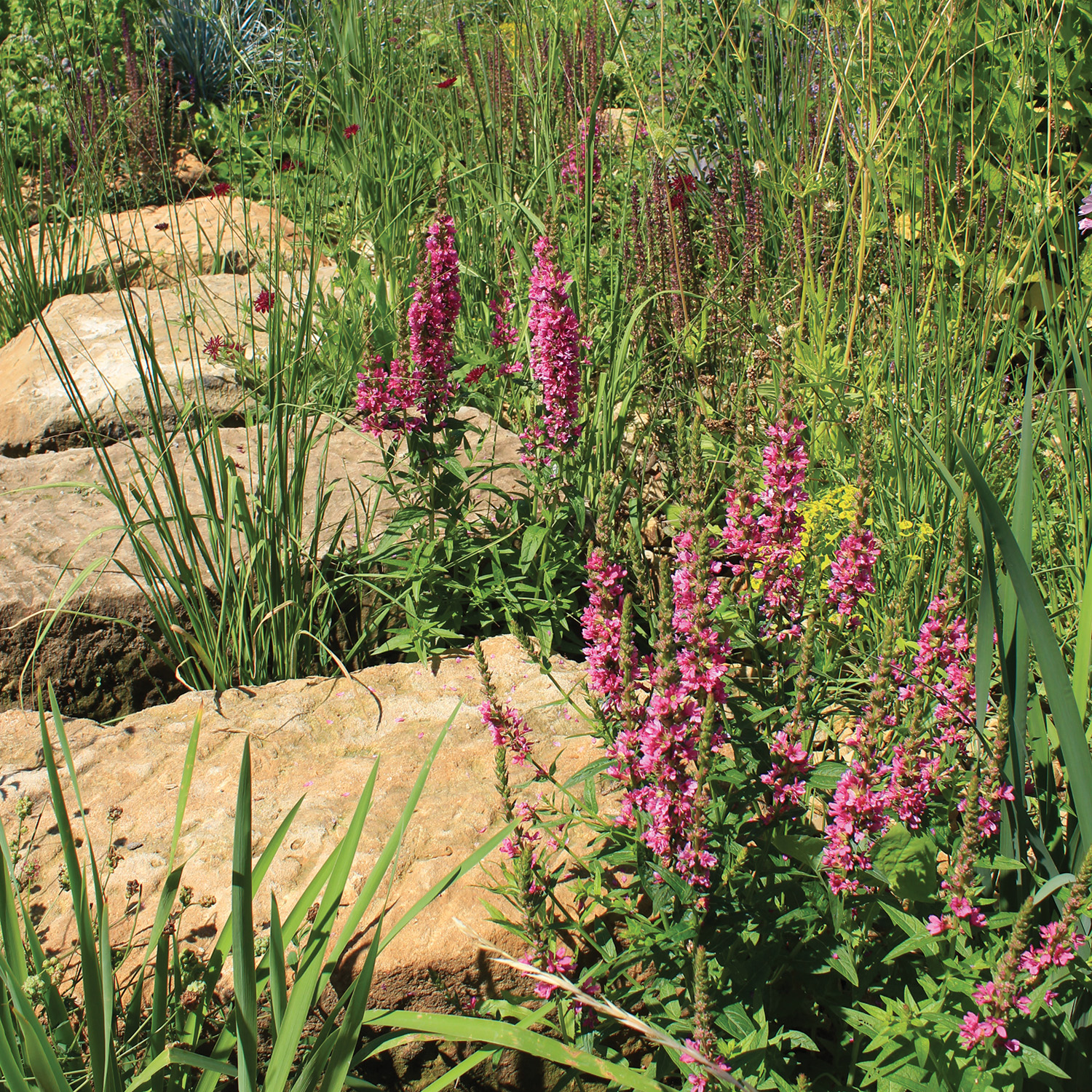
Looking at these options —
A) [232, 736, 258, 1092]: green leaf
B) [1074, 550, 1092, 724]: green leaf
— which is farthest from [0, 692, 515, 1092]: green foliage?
[1074, 550, 1092, 724]: green leaf

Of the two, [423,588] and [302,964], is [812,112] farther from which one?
[302,964]

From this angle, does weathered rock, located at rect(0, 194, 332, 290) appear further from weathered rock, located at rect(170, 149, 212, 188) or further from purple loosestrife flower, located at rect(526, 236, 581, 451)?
purple loosestrife flower, located at rect(526, 236, 581, 451)

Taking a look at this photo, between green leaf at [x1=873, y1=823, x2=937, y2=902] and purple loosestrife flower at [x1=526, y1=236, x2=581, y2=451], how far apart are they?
4.83ft

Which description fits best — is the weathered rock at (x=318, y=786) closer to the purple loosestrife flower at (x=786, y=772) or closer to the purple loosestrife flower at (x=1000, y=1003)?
the purple loosestrife flower at (x=786, y=772)

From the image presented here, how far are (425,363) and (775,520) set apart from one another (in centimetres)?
135

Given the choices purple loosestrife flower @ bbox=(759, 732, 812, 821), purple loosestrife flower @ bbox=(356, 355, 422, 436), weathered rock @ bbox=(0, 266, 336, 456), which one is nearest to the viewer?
purple loosestrife flower @ bbox=(759, 732, 812, 821)

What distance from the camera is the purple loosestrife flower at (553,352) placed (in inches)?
92.9

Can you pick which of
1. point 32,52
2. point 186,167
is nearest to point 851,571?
point 32,52

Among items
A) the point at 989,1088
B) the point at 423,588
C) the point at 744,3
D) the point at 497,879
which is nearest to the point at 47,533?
the point at 423,588

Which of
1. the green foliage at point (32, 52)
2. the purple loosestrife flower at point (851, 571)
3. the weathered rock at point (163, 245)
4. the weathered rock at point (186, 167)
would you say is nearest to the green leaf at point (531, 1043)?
the purple loosestrife flower at point (851, 571)

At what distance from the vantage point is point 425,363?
8.44ft

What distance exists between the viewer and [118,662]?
8.77ft

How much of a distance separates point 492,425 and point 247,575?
3.79 feet

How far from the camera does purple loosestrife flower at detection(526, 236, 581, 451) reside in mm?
2359
